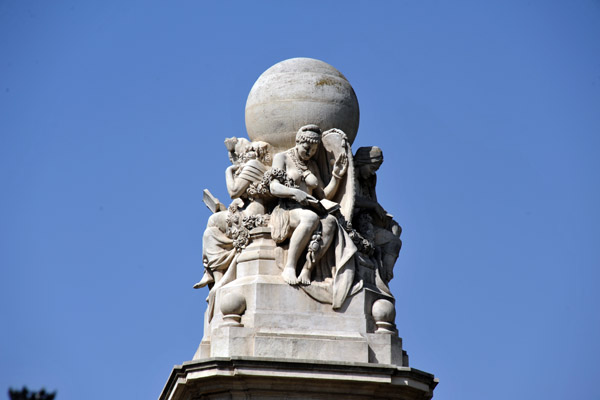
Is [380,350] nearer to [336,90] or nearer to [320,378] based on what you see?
[320,378]

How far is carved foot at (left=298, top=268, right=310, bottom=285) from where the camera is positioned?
71.1 ft

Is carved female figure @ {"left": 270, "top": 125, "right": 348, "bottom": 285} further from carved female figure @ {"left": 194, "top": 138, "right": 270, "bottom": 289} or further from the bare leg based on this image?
carved female figure @ {"left": 194, "top": 138, "right": 270, "bottom": 289}

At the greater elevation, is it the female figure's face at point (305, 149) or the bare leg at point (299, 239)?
the female figure's face at point (305, 149)

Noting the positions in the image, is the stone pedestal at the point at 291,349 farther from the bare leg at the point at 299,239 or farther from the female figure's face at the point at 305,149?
the female figure's face at the point at 305,149

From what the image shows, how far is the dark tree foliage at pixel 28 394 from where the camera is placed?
13.6m

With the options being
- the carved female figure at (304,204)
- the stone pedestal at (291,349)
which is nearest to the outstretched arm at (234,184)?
the carved female figure at (304,204)

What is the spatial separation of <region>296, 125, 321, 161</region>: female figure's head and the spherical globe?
14.5 inches

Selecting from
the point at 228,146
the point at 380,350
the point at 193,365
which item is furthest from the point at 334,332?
the point at 228,146

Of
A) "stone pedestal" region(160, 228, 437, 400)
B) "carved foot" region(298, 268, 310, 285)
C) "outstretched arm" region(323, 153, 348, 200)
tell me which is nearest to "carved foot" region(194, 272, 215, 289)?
"stone pedestal" region(160, 228, 437, 400)

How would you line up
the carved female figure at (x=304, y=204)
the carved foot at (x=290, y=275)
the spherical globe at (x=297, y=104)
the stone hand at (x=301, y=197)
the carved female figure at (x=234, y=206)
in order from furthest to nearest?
the spherical globe at (x=297, y=104), the carved female figure at (x=234, y=206), the stone hand at (x=301, y=197), the carved female figure at (x=304, y=204), the carved foot at (x=290, y=275)

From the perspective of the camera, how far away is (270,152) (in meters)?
23.0

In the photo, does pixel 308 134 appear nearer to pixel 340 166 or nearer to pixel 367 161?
pixel 340 166

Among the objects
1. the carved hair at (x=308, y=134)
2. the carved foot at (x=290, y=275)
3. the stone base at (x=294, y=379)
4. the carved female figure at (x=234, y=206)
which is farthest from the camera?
the carved female figure at (x=234, y=206)

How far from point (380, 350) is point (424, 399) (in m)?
1.10
